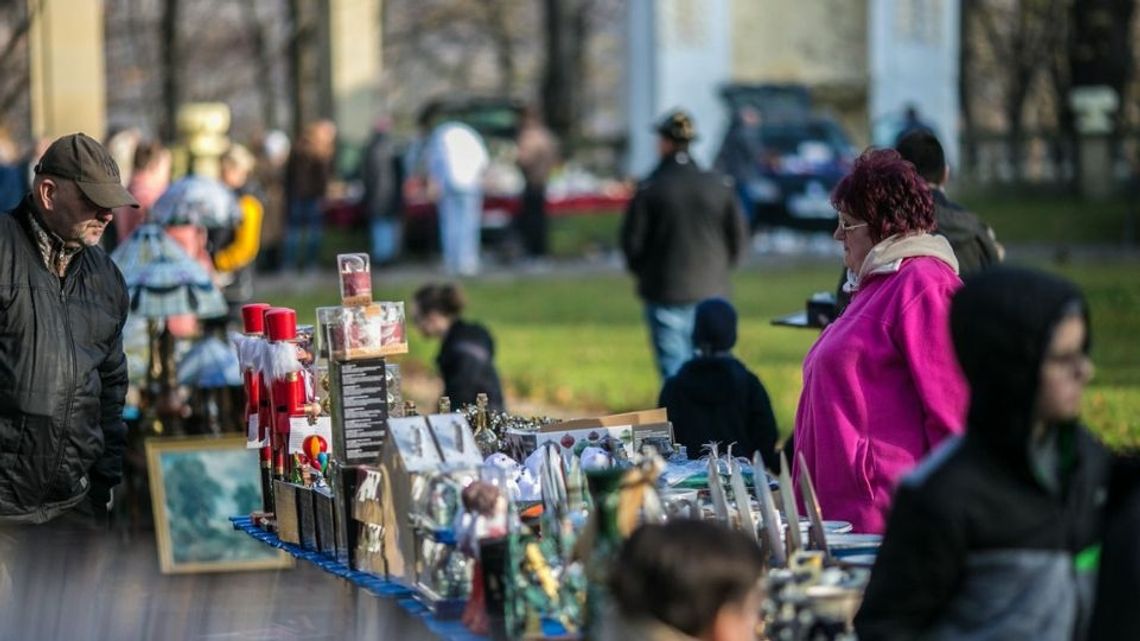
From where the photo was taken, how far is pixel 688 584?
4488mm

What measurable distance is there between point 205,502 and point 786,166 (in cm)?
1903

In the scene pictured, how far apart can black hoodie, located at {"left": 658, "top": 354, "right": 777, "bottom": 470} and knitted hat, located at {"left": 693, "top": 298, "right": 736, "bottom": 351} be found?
0.36ft

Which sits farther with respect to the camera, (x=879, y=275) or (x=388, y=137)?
(x=388, y=137)

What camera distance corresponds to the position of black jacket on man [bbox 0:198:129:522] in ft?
22.7

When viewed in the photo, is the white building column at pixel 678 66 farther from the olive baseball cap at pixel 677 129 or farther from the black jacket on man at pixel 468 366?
the black jacket on man at pixel 468 366

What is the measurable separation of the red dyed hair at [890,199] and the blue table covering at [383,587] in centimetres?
175

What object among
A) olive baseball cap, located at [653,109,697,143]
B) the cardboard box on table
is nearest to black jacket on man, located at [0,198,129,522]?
the cardboard box on table

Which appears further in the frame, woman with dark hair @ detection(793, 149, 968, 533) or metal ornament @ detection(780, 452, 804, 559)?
woman with dark hair @ detection(793, 149, 968, 533)

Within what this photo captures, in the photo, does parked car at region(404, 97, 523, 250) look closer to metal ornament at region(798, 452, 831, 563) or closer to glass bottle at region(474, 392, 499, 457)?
glass bottle at region(474, 392, 499, 457)

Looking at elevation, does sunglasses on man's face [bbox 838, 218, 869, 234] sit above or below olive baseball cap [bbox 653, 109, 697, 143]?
below

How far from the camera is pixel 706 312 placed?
9.52 meters

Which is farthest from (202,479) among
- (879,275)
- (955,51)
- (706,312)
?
(955,51)

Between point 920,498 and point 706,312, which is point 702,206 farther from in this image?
point 920,498

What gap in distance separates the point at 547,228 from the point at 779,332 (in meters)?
9.13
